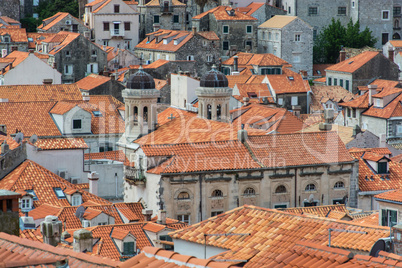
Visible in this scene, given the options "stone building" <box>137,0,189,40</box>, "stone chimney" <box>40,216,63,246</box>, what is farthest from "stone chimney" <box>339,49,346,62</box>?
"stone chimney" <box>40,216,63,246</box>

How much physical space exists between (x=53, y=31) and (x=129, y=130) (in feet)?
196

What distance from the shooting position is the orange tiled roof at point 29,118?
75156 mm

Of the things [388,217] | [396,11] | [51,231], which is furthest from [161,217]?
[396,11]

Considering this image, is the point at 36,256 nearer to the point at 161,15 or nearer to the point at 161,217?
the point at 161,217

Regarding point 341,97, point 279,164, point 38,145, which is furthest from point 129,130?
point 341,97

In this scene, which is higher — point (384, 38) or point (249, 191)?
point (384, 38)

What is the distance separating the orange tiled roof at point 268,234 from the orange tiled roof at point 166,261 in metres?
5.30

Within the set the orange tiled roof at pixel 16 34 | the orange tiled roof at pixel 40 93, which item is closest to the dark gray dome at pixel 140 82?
the orange tiled roof at pixel 40 93

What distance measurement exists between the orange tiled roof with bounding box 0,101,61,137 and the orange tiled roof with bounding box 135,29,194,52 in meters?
38.9

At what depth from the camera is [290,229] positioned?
3231cm

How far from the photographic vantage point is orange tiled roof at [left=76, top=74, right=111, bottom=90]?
98.1 metres

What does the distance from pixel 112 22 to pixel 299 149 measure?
66.4 metres

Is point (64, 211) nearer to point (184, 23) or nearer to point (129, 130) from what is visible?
point (129, 130)

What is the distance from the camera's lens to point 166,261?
78.5 ft
